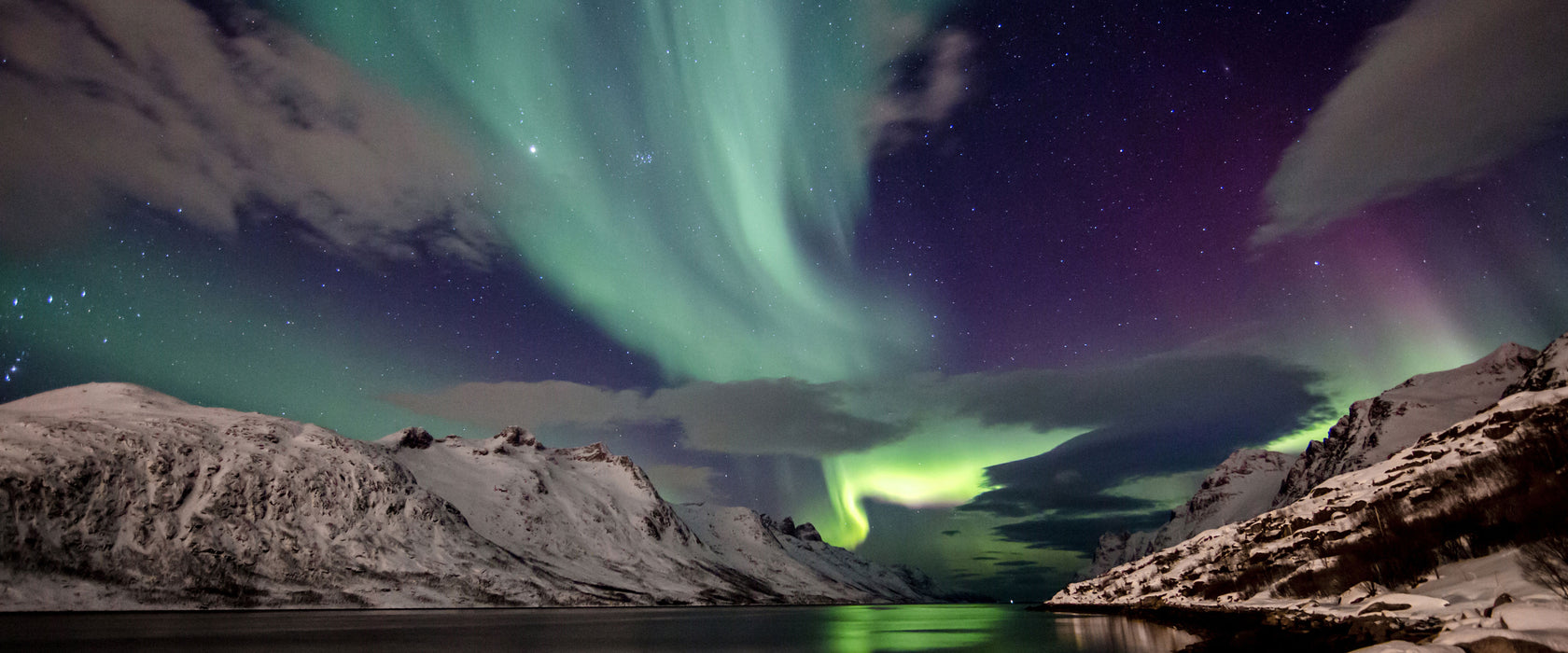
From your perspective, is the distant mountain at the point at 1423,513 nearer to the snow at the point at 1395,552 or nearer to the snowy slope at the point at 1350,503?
the snowy slope at the point at 1350,503

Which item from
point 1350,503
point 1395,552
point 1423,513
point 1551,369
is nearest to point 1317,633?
point 1395,552

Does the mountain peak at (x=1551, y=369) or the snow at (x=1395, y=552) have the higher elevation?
the mountain peak at (x=1551, y=369)

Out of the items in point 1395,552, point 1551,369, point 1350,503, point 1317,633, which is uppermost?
point 1551,369

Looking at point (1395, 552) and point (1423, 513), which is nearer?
point (1395, 552)

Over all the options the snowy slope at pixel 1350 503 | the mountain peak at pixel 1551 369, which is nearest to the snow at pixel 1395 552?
the snowy slope at pixel 1350 503

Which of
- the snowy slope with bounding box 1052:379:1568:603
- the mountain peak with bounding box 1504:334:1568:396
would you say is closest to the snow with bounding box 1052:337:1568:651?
the snowy slope with bounding box 1052:379:1568:603

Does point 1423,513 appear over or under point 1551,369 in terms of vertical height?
under

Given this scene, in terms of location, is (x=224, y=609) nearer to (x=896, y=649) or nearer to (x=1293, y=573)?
(x=896, y=649)

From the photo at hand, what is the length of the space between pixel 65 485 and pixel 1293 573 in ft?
916

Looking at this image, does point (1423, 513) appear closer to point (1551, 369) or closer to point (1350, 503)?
point (1350, 503)

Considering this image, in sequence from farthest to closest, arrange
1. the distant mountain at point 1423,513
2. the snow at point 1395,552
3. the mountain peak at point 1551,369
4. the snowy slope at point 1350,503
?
the mountain peak at point 1551,369 → the snowy slope at point 1350,503 → the distant mountain at point 1423,513 → the snow at point 1395,552

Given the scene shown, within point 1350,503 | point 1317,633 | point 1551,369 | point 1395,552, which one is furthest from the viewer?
point 1551,369

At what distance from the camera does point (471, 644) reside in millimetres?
69000

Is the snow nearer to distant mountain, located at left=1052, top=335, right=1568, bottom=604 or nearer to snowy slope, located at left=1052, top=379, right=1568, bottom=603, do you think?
snowy slope, located at left=1052, top=379, right=1568, bottom=603
